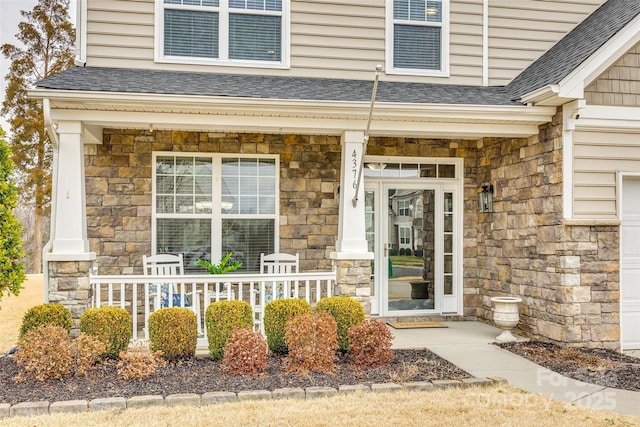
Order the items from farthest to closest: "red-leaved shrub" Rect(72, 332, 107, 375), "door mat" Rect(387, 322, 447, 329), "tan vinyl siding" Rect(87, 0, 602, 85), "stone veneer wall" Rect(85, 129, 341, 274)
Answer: "door mat" Rect(387, 322, 447, 329), "tan vinyl siding" Rect(87, 0, 602, 85), "stone veneer wall" Rect(85, 129, 341, 274), "red-leaved shrub" Rect(72, 332, 107, 375)

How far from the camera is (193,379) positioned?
4906 mm

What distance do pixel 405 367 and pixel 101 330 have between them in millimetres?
2934

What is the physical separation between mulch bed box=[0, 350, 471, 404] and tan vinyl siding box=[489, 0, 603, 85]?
15.8 feet

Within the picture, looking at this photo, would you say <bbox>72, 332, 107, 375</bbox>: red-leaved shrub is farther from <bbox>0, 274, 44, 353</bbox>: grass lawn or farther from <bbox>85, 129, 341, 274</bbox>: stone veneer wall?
<bbox>0, 274, 44, 353</bbox>: grass lawn

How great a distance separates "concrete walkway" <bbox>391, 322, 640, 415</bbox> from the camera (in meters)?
4.61

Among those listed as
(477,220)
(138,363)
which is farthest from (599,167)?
(138,363)

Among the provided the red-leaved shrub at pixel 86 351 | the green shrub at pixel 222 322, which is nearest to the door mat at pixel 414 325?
the green shrub at pixel 222 322

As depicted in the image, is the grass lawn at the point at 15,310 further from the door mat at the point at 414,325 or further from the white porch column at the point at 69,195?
the door mat at the point at 414,325

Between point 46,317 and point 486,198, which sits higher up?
point 486,198

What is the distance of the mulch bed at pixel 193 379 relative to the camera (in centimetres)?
454

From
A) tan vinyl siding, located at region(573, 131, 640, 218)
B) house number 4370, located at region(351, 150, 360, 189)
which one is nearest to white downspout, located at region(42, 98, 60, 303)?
house number 4370, located at region(351, 150, 360, 189)

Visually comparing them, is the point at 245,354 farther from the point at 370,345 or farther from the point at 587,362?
Answer: the point at 587,362

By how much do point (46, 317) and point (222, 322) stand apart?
66.1 inches

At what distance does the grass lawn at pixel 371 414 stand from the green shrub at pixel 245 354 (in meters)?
0.66
